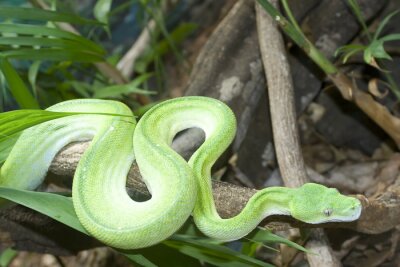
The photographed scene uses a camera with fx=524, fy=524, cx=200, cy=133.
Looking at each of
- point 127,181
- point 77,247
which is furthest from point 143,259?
point 77,247

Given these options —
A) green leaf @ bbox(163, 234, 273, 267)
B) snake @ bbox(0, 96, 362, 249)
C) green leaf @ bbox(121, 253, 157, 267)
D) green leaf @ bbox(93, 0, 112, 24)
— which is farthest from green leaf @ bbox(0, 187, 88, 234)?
green leaf @ bbox(93, 0, 112, 24)

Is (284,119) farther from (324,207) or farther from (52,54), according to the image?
(52,54)

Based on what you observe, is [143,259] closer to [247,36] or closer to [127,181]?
[127,181]

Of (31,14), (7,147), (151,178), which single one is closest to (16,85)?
→ (31,14)

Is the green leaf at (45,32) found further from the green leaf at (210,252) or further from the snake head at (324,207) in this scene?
the snake head at (324,207)

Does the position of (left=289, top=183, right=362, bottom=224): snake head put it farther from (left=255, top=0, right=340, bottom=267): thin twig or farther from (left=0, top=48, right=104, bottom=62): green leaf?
(left=0, top=48, right=104, bottom=62): green leaf

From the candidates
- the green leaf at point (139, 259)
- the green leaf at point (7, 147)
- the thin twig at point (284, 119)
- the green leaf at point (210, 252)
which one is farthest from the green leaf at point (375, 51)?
the green leaf at point (7, 147)
